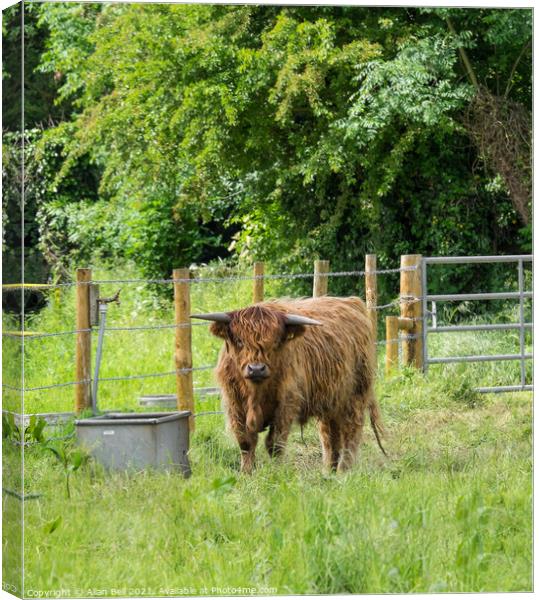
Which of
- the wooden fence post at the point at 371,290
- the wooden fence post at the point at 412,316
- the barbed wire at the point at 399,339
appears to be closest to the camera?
the wooden fence post at the point at 371,290

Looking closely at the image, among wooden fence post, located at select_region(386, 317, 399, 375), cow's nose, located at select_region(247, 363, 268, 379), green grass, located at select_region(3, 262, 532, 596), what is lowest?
green grass, located at select_region(3, 262, 532, 596)

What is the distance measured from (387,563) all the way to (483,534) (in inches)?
21.8

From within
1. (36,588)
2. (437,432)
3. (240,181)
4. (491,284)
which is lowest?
(36,588)

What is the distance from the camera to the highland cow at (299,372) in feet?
21.0

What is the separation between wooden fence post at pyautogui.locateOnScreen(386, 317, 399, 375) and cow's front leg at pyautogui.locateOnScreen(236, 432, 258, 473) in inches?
34.3

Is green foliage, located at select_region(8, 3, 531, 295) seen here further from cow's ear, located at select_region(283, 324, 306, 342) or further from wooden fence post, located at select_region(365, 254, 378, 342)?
cow's ear, located at select_region(283, 324, 306, 342)

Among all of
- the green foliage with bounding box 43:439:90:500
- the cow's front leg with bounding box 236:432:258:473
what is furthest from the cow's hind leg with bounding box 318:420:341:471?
the green foliage with bounding box 43:439:90:500

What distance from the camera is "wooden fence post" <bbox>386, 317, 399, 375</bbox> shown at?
22.5ft

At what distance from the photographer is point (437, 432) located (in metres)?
6.40

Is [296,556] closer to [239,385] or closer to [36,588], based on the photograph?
[36,588]

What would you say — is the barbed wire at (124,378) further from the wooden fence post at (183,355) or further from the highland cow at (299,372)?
the highland cow at (299,372)

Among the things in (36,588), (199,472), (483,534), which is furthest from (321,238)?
(36,588)

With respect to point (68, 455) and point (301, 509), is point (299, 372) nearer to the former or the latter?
point (301, 509)

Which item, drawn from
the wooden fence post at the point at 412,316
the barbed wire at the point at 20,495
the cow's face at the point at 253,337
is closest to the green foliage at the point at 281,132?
the wooden fence post at the point at 412,316
